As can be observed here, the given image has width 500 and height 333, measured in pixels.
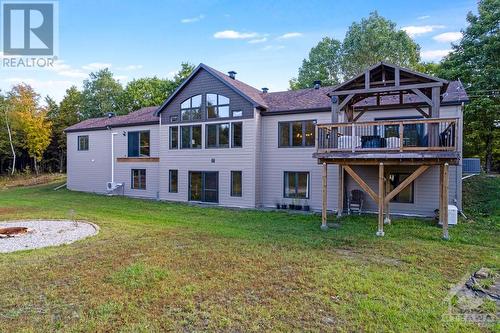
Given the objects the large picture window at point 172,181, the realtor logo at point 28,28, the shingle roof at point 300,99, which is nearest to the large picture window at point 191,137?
the large picture window at point 172,181

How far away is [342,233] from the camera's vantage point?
907 cm

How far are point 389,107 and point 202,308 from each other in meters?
10.3

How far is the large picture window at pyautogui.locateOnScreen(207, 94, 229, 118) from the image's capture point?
1526cm

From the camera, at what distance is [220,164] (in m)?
15.4

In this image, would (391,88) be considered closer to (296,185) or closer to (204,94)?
(296,185)

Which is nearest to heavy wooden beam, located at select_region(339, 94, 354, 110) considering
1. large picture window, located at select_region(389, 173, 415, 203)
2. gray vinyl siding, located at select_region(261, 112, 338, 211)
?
gray vinyl siding, located at select_region(261, 112, 338, 211)

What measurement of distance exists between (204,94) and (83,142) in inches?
429

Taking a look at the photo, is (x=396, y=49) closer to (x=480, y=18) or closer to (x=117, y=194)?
(x=480, y=18)

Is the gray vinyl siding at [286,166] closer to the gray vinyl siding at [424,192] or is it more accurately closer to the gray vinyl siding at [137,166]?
the gray vinyl siding at [424,192]

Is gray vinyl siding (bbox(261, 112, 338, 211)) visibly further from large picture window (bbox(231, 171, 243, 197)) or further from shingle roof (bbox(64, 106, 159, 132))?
shingle roof (bbox(64, 106, 159, 132))

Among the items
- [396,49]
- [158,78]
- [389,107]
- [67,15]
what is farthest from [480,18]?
[158,78]

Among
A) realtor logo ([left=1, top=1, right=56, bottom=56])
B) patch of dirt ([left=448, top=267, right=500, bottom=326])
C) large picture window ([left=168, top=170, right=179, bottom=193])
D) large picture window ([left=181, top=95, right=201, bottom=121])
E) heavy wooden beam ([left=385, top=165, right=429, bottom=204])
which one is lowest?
patch of dirt ([left=448, top=267, right=500, bottom=326])

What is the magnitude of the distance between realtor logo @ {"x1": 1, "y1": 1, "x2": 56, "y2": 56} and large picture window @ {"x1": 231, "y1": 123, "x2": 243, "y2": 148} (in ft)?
30.7

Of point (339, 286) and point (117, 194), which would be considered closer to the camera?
point (339, 286)
